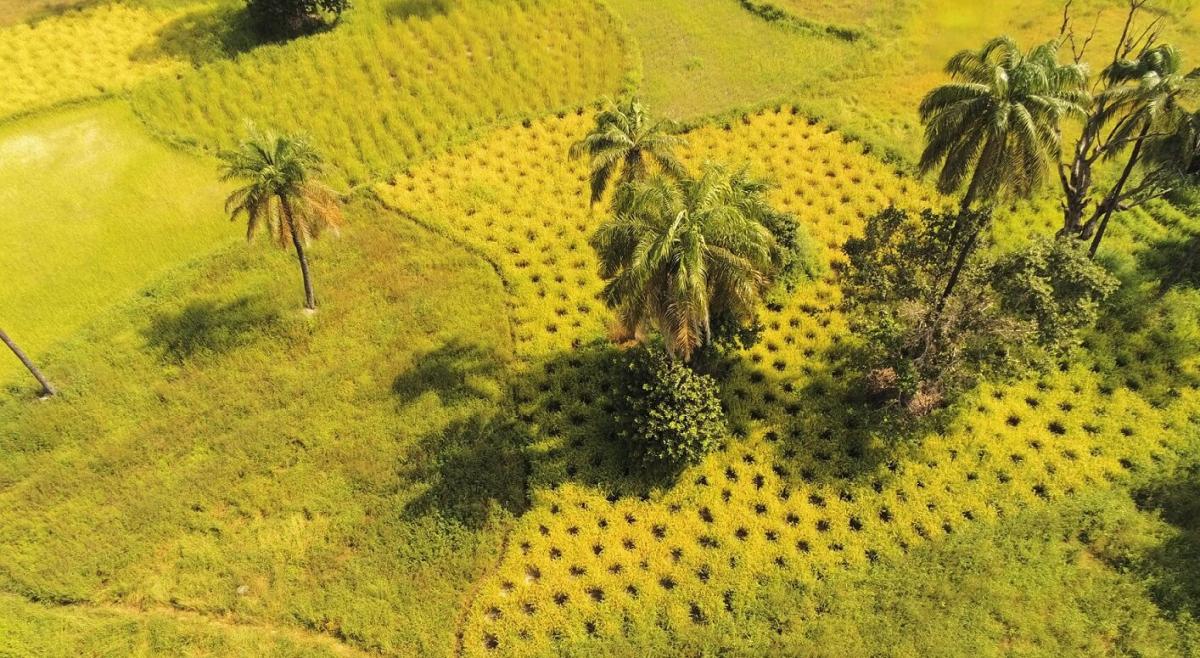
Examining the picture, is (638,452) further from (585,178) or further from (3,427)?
(3,427)

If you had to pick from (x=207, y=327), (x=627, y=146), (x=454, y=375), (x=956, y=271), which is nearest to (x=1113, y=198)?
(x=956, y=271)

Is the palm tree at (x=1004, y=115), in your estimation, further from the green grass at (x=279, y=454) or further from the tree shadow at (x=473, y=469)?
the green grass at (x=279, y=454)

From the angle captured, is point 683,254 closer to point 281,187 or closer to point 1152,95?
point 281,187

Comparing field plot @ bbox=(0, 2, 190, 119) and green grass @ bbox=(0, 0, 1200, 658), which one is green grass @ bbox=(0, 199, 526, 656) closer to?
green grass @ bbox=(0, 0, 1200, 658)

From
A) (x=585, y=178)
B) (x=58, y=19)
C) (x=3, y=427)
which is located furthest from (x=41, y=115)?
(x=585, y=178)

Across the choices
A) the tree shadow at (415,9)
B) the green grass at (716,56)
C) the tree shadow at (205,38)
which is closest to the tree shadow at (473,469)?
the green grass at (716,56)

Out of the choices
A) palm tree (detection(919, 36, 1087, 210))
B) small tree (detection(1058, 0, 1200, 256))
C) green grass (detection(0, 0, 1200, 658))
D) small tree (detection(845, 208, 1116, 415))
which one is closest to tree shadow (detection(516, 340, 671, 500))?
green grass (detection(0, 0, 1200, 658))
